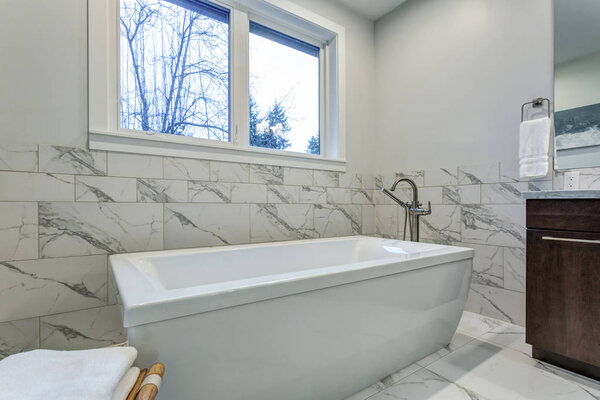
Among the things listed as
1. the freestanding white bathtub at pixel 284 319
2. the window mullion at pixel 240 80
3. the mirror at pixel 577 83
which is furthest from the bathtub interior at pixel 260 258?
the mirror at pixel 577 83

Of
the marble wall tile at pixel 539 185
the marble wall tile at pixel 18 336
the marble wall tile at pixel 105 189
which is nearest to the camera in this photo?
the marble wall tile at pixel 18 336

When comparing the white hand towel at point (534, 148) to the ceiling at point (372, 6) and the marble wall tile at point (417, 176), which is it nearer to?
the marble wall tile at point (417, 176)

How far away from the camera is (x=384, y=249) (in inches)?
79.1

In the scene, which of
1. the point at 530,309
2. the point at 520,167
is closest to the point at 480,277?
the point at 530,309

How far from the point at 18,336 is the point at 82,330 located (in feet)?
0.81

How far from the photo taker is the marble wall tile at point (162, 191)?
1716mm

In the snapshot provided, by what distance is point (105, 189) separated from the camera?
1610 millimetres

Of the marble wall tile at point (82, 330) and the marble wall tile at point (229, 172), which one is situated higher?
the marble wall tile at point (229, 172)

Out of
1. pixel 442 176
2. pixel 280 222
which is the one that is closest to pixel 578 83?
pixel 442 176

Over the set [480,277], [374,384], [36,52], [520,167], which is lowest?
[374,384]

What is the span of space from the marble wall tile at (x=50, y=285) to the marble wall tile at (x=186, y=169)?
0.59 metres

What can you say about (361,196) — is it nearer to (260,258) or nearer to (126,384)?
(260,258)

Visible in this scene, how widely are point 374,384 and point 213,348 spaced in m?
0.84

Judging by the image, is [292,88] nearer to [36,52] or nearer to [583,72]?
[36,52]
